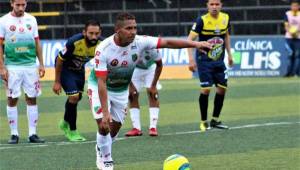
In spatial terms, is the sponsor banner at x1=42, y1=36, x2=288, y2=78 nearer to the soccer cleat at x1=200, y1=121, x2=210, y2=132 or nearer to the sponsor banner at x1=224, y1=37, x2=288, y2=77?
the sponsor banner at x1=224, y1=37, x2=288, y2=77

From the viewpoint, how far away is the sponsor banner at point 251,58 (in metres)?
27.9

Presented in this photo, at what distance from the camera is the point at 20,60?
45.2 ft

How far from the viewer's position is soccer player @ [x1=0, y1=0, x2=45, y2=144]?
1372 centimetres

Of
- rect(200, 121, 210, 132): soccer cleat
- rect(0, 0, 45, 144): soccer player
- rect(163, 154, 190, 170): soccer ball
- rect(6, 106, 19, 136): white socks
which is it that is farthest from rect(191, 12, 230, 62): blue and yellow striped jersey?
rect(163, 154, 190, 170): soccer ball

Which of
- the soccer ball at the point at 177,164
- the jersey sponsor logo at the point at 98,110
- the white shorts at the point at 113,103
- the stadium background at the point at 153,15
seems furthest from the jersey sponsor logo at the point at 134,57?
the stadium background at the point at 153,15

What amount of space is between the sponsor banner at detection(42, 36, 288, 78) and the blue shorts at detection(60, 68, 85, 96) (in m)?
13.7

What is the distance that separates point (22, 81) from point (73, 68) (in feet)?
2.77

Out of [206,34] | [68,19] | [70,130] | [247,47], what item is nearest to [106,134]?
[70,130]

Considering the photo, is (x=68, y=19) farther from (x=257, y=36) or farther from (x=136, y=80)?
(x=136, y=80)

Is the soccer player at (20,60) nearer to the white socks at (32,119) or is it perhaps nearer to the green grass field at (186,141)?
the white socks at (32,119)

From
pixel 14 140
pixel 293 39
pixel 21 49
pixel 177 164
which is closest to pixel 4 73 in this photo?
pixel 21 49

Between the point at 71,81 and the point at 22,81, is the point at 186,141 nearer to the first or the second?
the point at 71,81

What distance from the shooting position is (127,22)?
10328 mm

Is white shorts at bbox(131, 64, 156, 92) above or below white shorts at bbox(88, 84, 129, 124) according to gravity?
below
